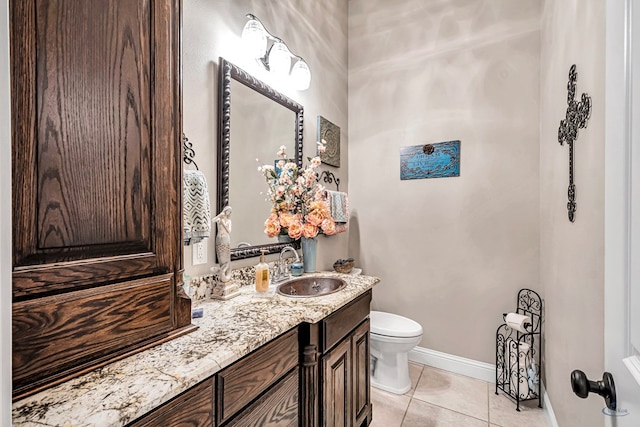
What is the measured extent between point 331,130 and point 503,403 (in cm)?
241

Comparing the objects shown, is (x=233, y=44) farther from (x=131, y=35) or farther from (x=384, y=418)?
(x=384, y=418)

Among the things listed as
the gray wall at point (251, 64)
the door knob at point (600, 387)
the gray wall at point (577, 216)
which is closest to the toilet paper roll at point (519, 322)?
the gray wall at point (577, 216)

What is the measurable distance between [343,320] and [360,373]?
44 centimetres

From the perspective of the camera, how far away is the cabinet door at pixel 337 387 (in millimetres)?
1310

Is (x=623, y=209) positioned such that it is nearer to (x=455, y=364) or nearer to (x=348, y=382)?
(x=348, y=382)

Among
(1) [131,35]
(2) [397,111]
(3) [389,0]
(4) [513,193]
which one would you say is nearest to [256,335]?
(1) [131,35]

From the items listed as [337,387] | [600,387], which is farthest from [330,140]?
[600,387]

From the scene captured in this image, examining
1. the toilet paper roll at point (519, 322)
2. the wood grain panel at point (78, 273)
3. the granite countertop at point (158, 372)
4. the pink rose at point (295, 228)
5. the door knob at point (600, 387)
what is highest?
the pink rose at point (295, 228)

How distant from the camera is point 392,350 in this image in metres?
2.13

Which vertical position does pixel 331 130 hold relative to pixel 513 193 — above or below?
above

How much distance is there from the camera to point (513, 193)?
2248 millimetres

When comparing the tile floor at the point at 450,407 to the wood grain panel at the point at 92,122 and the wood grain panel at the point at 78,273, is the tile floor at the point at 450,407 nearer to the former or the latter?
the wood grain panel at the point at 78,273

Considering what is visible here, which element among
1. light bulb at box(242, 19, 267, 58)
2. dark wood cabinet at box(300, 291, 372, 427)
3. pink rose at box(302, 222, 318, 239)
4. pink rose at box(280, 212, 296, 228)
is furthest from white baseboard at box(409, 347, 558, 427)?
light bulb at box(242, 19, 267, 58)

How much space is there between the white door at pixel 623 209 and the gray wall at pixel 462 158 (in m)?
1.78
